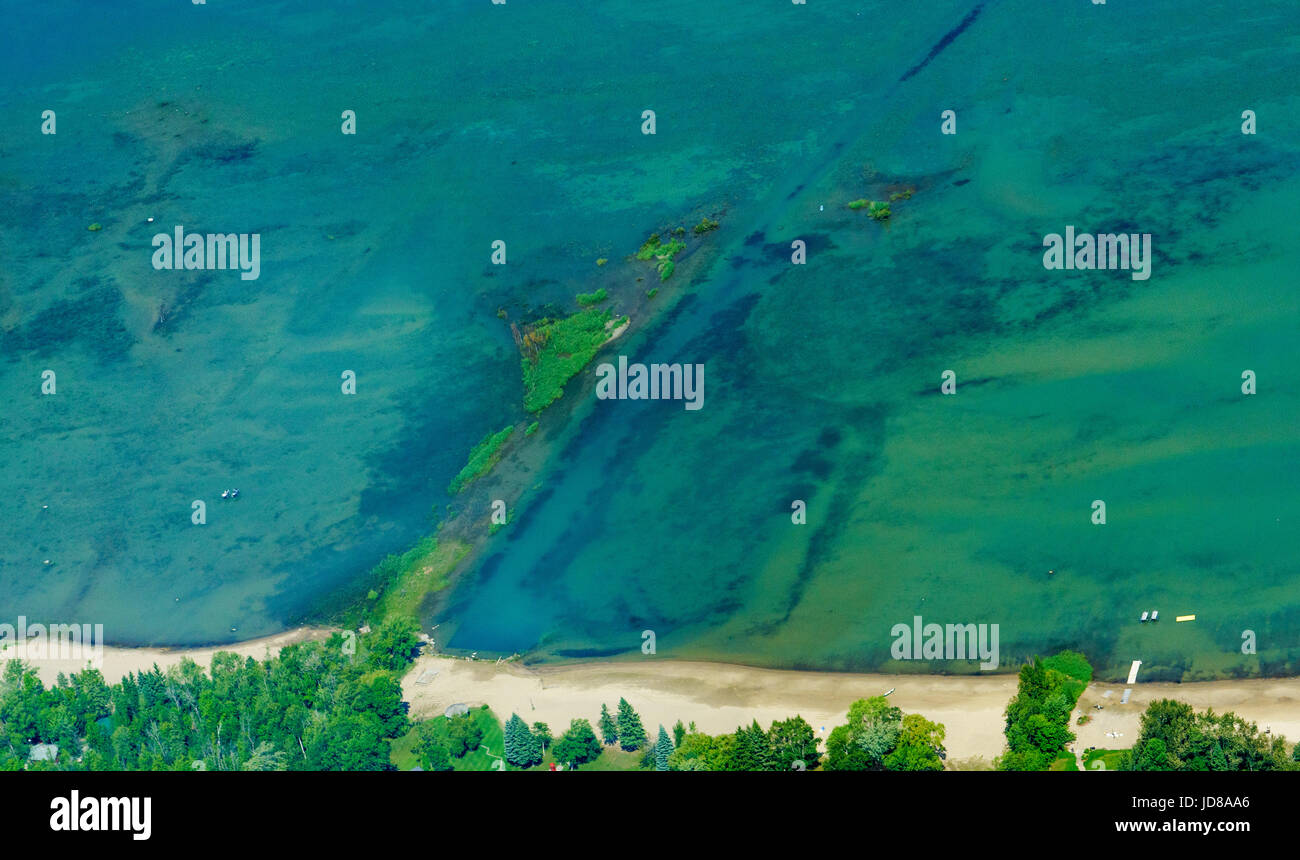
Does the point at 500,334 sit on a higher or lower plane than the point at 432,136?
lower

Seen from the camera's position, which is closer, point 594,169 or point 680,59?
point 594,169

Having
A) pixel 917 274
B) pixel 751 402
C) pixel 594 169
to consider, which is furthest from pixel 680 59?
pixel 751 402

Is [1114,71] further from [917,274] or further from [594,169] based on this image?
[594,169]

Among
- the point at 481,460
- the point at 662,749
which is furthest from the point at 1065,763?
the point at 481,460

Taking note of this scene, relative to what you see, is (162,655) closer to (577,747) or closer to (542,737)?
(542,737)

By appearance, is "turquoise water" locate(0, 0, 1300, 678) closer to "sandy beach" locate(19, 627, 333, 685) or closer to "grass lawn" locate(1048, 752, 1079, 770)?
"sandy beach" locate(19, 627, 333, 685)

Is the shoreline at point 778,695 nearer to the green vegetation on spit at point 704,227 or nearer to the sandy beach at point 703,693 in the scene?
the sandy beach at point 703,693
